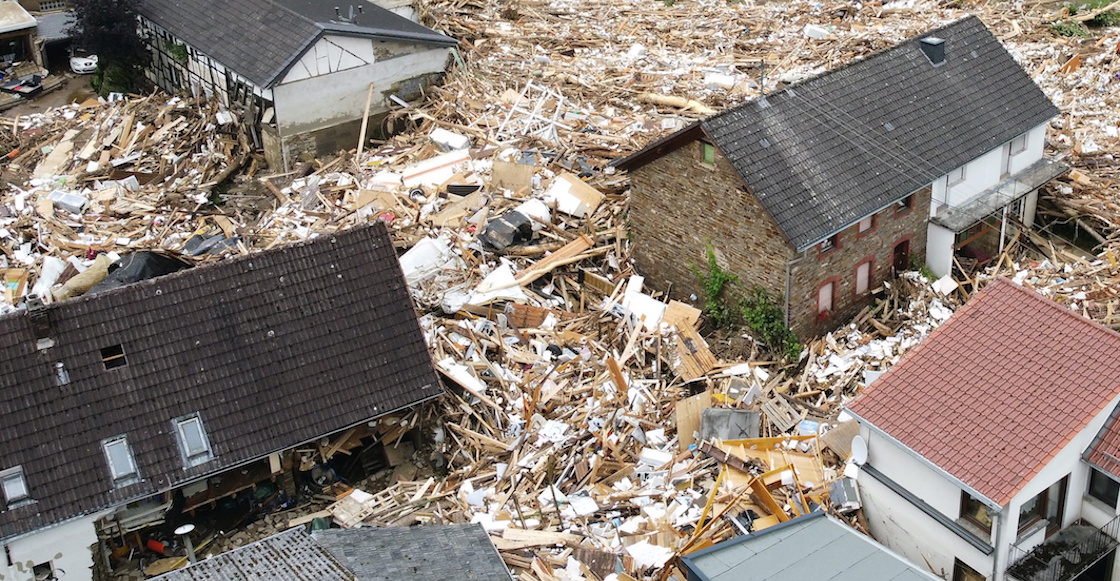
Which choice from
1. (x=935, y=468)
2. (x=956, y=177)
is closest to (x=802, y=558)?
(x=935, y=468)

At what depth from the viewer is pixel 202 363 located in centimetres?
2156

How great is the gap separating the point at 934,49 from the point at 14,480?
21.7 meters

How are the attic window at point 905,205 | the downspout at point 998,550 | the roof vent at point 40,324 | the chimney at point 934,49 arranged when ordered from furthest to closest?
the chimney at point 934,49 → the attic window at point 905,205 → the roof vent at point 40,324 → the downspout at point 998,550

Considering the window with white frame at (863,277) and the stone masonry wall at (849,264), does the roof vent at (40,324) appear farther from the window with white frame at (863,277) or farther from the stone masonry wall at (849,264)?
the window with white frame at (863,277)

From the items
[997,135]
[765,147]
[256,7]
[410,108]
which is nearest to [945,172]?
[997,135]

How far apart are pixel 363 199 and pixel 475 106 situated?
5.88m

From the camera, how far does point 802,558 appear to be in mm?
18922

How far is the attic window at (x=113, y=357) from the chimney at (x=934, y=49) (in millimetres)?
19244

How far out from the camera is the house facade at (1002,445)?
19.1 meters

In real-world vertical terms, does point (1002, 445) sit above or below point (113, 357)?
below

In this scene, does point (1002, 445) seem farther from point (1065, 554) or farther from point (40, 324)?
point (40, 324)

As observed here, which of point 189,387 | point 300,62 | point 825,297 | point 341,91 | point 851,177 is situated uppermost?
point 300,62

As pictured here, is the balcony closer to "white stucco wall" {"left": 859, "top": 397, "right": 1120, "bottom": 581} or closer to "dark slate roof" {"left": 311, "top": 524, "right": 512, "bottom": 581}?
"white stucco wall" {"left": 859, "top": 397, "right": 1120, "bottom": 581}

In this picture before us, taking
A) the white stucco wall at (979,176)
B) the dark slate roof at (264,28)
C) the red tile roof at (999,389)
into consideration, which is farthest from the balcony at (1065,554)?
the dark slate roof at (264,28)
